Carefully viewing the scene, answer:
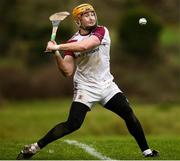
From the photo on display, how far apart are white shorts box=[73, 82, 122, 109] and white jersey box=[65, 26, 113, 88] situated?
0.21ft

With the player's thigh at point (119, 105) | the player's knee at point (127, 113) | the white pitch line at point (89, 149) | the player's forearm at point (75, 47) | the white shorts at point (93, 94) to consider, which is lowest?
the white pitch line at point (89, 149)

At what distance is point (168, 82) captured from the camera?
4103 centimetres

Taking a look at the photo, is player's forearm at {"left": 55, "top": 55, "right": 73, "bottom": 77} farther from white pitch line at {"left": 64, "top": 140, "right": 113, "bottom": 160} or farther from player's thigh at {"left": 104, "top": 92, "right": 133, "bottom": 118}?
white pitch line at {"left": 64, "top": 140, "right": 113, "bottom": 160}

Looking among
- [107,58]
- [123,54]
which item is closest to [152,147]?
[107,58]

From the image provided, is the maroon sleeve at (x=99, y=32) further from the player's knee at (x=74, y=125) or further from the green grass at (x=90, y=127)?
the green grass at (x=90, y=127)

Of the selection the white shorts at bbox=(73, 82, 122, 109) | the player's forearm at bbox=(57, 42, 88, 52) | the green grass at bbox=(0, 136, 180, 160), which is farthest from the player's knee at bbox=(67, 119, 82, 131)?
the player's forearm at bbox=(57, 42, 88, 52)

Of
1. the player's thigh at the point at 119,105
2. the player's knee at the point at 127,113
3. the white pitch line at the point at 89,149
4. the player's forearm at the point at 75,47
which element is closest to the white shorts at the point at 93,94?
the player's thigh at the point at 119,105

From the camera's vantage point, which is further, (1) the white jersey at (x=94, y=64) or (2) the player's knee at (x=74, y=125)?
(1) the white jersey at (x=94, y=64)

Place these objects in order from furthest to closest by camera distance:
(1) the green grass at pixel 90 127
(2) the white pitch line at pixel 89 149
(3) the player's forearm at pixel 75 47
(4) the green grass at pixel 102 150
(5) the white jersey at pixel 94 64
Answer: (1) the green grass at pixel 90 127
(2) the white pitch line at pixel 89 149
(4) the green grass at pixel 102 150
(5) the white jersey at pixel 94 64
(3) the player's forearm at pixel 75 47

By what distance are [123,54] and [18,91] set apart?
5.57 metres

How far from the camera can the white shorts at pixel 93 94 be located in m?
12.8

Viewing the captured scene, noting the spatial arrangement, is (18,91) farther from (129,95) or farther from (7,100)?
(129,95)

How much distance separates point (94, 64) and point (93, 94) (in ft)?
1.46

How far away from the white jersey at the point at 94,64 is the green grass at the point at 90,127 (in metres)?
1.32
